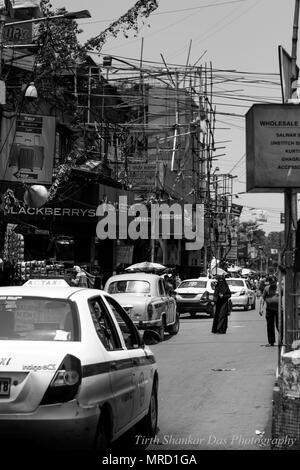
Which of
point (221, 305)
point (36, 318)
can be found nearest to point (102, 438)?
point (36, 318)

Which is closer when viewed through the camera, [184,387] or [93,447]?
[93,447]

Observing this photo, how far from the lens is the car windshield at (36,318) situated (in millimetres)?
5324

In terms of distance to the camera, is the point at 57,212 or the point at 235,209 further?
the point at 235,209

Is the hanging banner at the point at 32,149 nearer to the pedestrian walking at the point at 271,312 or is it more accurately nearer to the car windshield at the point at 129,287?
the car windshield at the point at 129,287

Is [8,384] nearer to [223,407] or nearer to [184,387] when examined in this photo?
[223,407]

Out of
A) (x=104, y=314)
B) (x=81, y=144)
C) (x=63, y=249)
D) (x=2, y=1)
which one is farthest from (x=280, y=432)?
(x=81, y=144)

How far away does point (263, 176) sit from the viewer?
7.75 m

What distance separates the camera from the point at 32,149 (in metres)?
20.4

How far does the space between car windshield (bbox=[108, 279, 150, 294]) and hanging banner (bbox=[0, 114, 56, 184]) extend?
467 centimetres

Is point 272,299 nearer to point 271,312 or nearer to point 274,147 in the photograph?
point 271,312

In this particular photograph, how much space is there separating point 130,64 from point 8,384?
76.3ft

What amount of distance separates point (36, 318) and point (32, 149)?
1539cm

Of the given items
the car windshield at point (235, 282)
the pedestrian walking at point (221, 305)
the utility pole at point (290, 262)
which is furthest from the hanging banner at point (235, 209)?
the utility pole at point (290, 262)

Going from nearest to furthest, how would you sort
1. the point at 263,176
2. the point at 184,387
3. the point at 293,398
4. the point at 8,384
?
the point at 8,384, the point at 293,398, the point at 263,176, the point at 184,387
